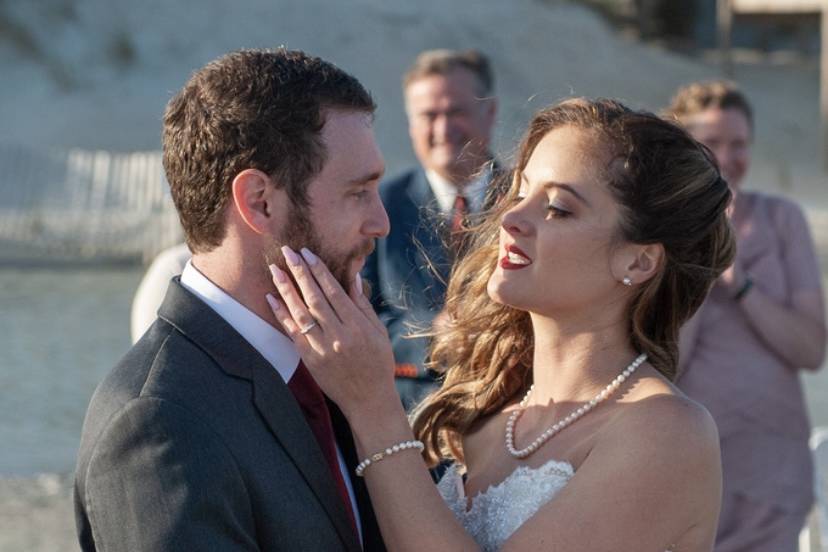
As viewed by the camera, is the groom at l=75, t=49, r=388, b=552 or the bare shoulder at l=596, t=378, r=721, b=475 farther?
the bare shoulder at l=596, t=378, r=721, b=475

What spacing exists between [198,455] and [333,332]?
1.30ft

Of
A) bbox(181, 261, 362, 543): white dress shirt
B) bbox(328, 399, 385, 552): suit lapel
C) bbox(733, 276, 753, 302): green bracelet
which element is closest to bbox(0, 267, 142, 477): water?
bbox(733, 276, 753, 302): green bracelet

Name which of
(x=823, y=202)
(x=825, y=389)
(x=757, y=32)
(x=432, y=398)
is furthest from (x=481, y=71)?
(x=757, y=32)

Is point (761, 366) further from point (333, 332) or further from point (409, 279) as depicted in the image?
point (333, 332)

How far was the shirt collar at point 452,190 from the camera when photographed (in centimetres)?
441

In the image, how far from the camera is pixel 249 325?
2631mm

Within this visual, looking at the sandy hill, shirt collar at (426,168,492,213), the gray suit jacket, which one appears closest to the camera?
the gray suit jacket

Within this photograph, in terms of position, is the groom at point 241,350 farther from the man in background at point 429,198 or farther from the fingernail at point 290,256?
the man in background at point 429,198

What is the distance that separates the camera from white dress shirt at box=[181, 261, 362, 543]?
8.59 ft

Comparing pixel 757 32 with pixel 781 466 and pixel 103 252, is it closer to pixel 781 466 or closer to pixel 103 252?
pixel 103 252

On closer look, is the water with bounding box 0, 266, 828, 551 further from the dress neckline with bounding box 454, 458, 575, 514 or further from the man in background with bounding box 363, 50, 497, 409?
the dress neckline with bounding box 454, 458, 575, 514

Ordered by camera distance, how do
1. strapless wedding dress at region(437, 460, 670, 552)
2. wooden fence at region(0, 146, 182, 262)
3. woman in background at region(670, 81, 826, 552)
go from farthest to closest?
wooden fence at region(0, 146, 182, 262) → woman in background at region(670, 81, 826, 552) → strapless wedding dress at region(437, 460, 670, 552)

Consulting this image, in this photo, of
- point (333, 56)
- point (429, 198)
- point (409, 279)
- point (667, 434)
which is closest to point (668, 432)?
point (667, 434)

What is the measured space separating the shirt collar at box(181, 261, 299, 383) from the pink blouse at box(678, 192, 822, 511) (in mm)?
2521
